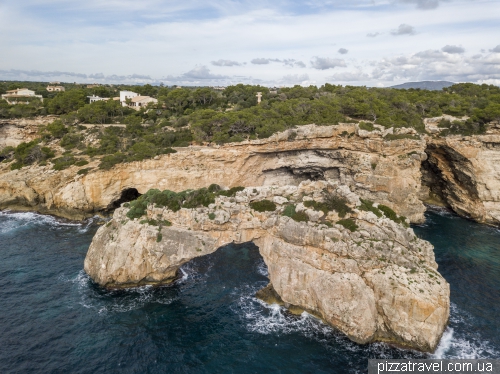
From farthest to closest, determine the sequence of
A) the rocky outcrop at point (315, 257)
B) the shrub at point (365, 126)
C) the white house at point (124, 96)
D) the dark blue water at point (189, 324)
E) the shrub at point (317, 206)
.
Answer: the white house at point (124, 96), the shrub at point (365, 126), the shrub at point (317, 206), the rocky outcrop at point (315, 257), the dark blue water at point (189, 324)

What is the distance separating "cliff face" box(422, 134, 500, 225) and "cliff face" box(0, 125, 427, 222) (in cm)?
684

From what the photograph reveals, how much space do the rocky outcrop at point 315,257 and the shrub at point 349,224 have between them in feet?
0.58

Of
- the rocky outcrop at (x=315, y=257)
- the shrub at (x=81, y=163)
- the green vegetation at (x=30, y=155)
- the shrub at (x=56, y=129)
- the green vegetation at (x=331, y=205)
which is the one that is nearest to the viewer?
A: the rocky outcrop at (x=315, y=257)

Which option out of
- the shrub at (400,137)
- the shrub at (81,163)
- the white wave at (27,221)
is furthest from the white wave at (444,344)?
the shrub at (81,163)

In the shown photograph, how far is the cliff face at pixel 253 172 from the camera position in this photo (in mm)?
43812

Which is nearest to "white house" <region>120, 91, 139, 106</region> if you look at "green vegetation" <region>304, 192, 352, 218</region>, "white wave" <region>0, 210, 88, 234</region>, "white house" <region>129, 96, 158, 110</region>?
"white house" <region>129, 96, 158, 110</region>

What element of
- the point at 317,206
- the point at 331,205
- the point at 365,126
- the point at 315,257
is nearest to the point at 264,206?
the point at 317,206

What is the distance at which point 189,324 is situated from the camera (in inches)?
1027

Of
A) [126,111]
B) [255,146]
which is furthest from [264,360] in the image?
[126,111]

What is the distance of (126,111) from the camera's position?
6894 centimetres

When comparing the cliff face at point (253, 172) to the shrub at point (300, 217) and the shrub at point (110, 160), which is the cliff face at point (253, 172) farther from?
the shrub at point (300, 217)

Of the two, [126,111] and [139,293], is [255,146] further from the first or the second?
[126,111]

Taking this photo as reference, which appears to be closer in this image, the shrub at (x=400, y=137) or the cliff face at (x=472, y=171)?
Answer: the shrub at (x=400, y=137)

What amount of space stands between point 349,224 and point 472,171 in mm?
31206
